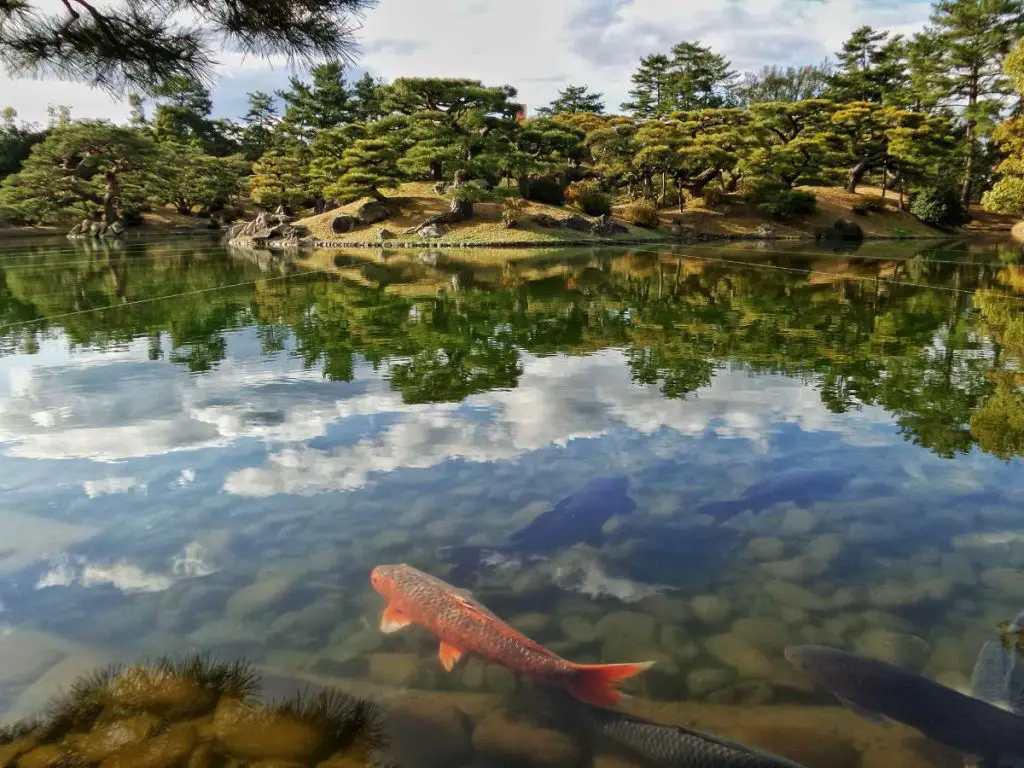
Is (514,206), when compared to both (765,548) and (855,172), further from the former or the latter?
(765,548)

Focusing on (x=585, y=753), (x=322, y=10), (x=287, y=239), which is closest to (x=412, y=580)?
(x=585, y=753)

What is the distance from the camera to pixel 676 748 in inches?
84.7

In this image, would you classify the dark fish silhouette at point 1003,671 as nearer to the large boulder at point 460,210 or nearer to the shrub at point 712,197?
the large boulder at point 460,210

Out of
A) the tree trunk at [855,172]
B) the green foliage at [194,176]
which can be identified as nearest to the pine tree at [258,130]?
the green foliage at [194,176]

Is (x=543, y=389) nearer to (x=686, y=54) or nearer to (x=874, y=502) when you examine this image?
(x=874, y=502)

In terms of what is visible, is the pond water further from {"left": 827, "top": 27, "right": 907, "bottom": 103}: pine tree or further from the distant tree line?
{"left": 827, "top": 27, "right": 907, "bottom": 103}: pine tree

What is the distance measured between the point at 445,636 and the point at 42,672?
5.69 ft

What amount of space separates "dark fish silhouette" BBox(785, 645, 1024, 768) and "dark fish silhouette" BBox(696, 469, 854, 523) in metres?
1.42

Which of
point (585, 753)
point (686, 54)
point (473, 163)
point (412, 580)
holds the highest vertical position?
point (686, 54)

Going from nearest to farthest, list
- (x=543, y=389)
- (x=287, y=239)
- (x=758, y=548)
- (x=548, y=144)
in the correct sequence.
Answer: (x=758, y=548), (x=543, y=389), (x=287, y=239), (x=548, y=144)

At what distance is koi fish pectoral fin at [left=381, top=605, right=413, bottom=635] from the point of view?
9.84ft

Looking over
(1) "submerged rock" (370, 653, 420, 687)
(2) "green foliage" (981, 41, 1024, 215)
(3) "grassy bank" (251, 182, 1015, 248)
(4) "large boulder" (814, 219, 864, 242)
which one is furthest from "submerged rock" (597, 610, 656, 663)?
(4) "large boulder" (814, 219, 864, 242)

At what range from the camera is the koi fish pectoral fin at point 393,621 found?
300cm

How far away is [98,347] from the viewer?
9.34 meters
